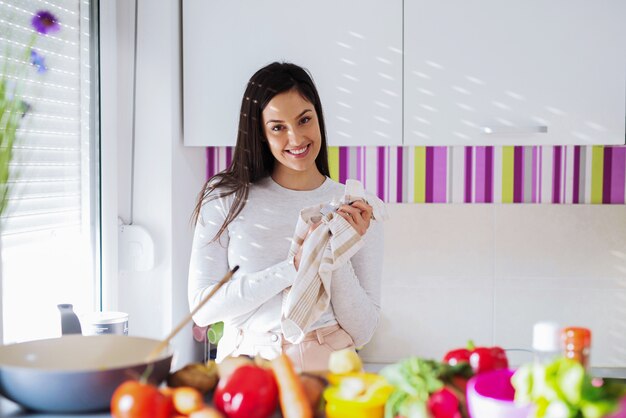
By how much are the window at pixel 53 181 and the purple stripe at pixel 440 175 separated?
1.26 meters

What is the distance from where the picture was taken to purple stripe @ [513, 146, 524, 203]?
9.64ft

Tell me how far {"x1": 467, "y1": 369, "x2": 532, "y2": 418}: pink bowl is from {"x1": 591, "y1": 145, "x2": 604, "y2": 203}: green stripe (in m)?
1.99

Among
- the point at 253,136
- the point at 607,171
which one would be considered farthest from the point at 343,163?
the point at 253,136

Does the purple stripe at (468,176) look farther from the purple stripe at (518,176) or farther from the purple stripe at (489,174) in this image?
the purple stripe at (518,176)

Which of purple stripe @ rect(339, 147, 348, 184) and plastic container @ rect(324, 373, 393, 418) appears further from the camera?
purple stripe @ rect(339, 147, 348, 184)

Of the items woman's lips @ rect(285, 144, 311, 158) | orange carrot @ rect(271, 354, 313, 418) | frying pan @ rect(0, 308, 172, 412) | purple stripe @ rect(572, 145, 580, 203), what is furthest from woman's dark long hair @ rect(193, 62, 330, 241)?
purple stripe @ rect(572, 145, 580, 203)

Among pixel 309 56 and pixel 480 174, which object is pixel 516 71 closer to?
pixel 480 174

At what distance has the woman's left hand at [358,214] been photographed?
1.77 metres

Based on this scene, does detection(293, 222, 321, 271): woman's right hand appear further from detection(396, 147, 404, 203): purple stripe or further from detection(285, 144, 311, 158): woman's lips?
detection(396, 147, 404, 203): purple stripe

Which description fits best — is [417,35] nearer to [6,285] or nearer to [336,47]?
[336,47]

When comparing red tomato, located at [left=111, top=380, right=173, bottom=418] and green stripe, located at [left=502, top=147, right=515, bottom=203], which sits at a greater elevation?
green stripe, located at [left=502, top=147, right=515, bottom=203]

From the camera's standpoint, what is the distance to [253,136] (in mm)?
1949

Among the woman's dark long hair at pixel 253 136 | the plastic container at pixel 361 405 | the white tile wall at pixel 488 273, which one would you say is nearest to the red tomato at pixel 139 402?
the plastic container at pixel 361 405

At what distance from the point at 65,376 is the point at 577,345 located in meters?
0.69
